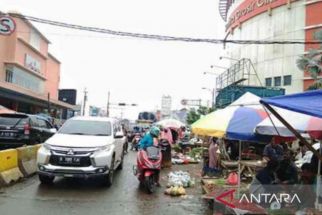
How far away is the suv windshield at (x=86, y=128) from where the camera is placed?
548 inches

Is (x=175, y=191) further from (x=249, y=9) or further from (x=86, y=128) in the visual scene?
(x=249, y=9)

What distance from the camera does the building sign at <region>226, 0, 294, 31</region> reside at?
169 ft

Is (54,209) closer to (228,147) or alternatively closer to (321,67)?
(228,147)

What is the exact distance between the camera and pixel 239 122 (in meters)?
10.6

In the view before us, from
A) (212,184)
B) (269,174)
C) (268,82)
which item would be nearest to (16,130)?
(212,184)

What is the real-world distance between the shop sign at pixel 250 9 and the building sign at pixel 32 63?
79.5 ft

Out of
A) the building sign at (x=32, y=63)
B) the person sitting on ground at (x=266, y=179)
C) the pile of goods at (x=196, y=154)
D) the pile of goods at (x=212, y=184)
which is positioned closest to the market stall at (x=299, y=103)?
the person sitting on ground at (x=266, y=179)

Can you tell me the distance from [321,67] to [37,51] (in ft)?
121

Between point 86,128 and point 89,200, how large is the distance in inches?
131

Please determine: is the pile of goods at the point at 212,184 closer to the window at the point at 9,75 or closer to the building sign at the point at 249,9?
the window at the point at 9,75

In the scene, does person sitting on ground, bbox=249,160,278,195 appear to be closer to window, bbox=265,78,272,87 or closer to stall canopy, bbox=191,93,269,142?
stall canopy, bbox=191,93,269,142

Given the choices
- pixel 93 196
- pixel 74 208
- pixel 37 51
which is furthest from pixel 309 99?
pixel 37 51

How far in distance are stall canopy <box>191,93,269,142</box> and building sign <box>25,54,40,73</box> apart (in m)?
44.4

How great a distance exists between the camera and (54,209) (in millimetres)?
9977
